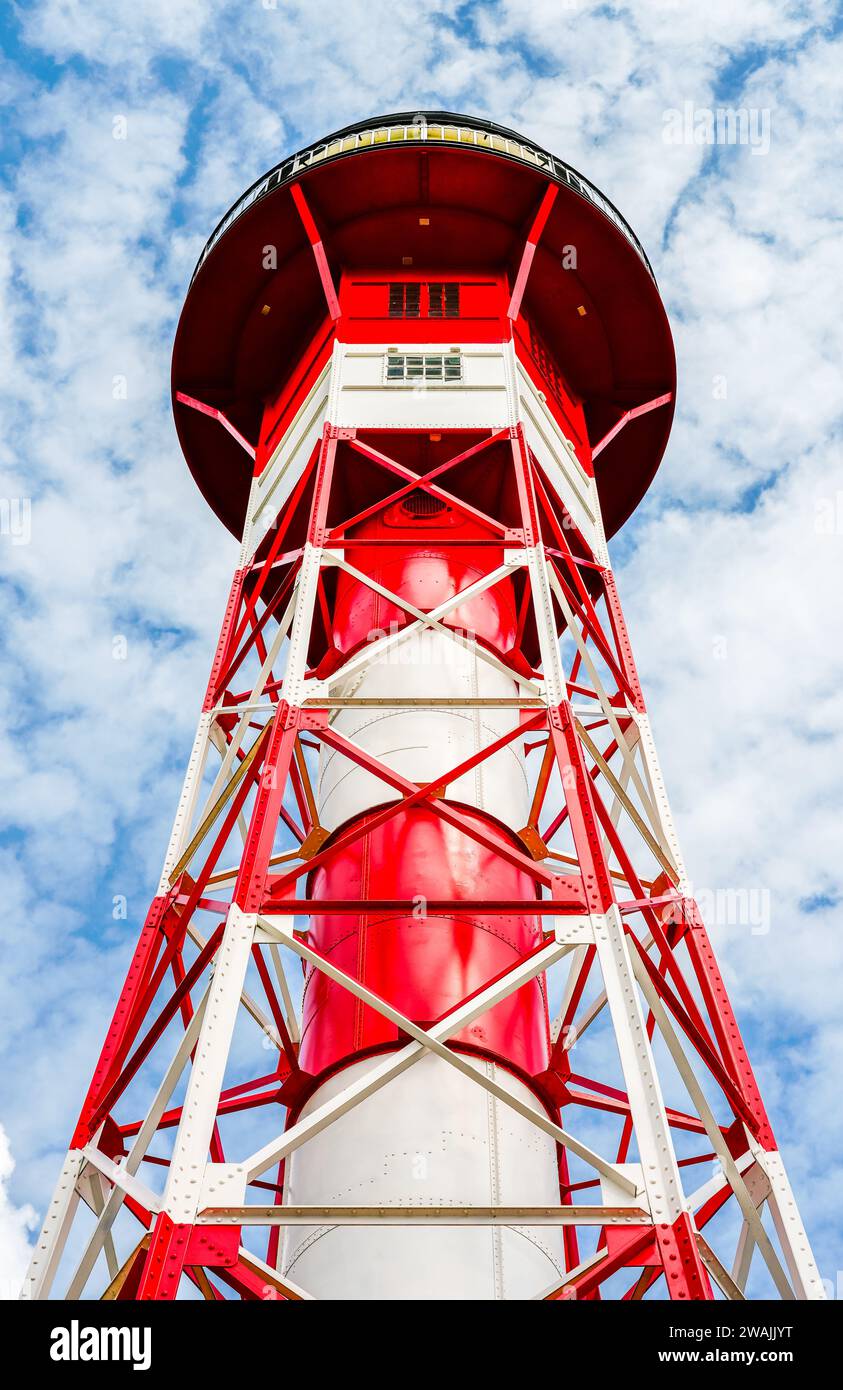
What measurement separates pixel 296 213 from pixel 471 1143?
15485 mm

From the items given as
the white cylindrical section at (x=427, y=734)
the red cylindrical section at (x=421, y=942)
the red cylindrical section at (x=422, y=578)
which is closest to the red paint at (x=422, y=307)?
the red cylindrical section at (x=422, y=578)

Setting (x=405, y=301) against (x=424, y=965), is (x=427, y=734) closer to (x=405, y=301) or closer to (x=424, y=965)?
(x=424, y=965)

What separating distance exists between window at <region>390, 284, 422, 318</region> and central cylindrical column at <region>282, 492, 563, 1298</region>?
10.7 feet

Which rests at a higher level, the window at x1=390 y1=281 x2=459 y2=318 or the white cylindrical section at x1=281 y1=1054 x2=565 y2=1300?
the window at x1=390 y1=281 x2=459 y2=318

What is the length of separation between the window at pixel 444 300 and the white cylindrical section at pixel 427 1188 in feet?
40.7

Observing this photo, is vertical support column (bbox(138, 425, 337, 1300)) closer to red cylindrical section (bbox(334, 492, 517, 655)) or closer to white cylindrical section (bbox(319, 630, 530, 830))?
white cylindrical section (bbox(319, 630, 530, 830))

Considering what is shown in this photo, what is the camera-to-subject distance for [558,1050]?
16.7 meters

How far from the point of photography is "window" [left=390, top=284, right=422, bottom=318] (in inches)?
810

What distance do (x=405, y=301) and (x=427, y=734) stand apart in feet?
27.5

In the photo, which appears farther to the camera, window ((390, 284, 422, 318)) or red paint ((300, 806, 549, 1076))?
window ((390, 284, 422, 318))

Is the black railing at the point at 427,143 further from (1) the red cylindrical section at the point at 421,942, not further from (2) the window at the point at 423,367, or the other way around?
(1) the red cylindrical section at the point at 421,942

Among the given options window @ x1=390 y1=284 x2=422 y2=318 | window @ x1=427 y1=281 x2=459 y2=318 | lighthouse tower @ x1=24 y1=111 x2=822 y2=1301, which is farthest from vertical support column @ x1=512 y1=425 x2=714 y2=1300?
window @ x1=390 y1=284 x2=422 y2=318

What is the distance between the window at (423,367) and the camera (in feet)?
62.1
